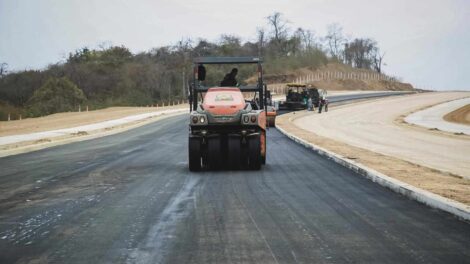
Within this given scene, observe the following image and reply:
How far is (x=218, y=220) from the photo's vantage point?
848 centimetres

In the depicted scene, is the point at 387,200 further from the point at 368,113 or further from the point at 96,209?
the point at 368,113

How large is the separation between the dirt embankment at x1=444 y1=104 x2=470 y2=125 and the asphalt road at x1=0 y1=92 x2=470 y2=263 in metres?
38.1

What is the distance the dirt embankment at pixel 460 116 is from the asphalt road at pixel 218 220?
38.1 m

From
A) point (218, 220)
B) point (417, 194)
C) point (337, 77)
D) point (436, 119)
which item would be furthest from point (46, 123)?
point (337, 77)

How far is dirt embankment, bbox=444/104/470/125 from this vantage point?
49.4 meters

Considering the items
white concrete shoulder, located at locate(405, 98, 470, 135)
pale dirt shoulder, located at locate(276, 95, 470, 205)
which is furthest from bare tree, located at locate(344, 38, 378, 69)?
pale dirt shoulder, located at locate(276, 95, 470, 205)

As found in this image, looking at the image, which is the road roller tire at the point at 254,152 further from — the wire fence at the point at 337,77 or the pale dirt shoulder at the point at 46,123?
the wire fence at the point at 337,77

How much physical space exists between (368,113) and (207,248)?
5531cm

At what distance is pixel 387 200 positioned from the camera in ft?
33.5

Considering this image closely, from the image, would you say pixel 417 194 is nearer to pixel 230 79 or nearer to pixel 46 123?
pixel 230 79

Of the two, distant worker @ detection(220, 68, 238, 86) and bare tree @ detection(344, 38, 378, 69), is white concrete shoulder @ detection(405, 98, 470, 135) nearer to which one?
distant worker @ detection(220, 68, 238, 86)

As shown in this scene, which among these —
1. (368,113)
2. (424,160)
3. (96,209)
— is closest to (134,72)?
(368,113)

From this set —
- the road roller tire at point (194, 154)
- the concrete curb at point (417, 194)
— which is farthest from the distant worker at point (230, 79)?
the concrete curb at point (417, 194)

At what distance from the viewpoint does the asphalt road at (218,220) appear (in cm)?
656
